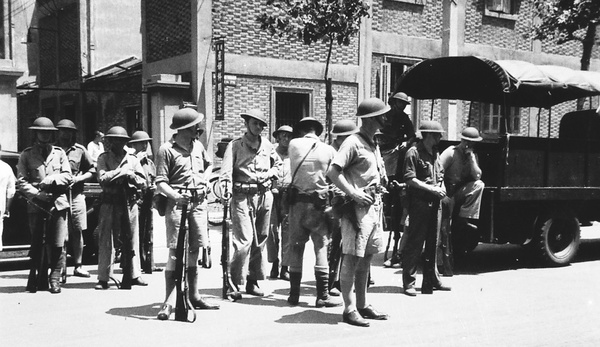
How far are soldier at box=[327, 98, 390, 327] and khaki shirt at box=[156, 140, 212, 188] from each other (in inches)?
54.2

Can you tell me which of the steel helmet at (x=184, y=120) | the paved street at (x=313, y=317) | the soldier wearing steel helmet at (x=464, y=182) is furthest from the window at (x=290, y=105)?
the steel helmet at (x=184, y=120)

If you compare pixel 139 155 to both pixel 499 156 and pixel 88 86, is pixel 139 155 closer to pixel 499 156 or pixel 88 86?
pixel 499 156

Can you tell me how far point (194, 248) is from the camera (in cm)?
691

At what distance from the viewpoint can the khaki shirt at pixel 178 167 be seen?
6941 millimetres

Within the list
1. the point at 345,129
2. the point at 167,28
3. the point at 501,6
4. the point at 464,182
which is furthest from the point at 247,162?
the point at 501,6

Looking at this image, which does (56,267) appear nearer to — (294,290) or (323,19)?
(294,290)

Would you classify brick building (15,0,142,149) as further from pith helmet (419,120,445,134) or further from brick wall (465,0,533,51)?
pith helmet (419,120,445,134)

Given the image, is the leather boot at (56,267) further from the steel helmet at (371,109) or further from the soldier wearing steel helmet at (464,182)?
the soldier wearing steel helmet at (464,182)

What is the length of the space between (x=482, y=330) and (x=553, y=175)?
4.63 m

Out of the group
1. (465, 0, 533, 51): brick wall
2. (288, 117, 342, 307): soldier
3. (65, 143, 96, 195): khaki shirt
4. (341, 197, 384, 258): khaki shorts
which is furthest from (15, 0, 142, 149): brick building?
(341, 197, 384, 258): khaki shorts

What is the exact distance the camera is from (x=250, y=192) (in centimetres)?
777

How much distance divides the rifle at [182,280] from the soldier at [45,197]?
85.4 inches

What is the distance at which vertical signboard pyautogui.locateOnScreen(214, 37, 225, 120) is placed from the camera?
57.3 ft

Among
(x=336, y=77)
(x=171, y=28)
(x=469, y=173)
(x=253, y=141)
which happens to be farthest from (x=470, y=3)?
(x=253, y=141)
